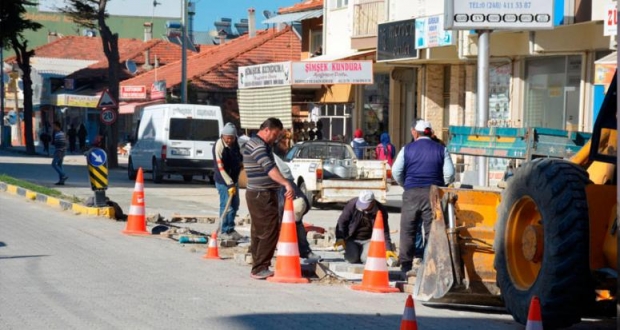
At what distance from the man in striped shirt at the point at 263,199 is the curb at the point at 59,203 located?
7312 mm

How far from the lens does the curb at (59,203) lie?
742 inches

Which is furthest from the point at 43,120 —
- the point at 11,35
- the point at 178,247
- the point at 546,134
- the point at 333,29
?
the point at 546,134

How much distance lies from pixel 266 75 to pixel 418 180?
20.8 meters

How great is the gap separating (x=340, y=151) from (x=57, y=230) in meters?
9.53

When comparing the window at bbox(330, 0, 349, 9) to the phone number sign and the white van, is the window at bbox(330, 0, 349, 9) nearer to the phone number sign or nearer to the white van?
the white van

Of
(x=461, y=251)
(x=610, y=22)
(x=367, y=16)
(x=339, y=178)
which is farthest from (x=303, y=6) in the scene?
(x=461, y=251)

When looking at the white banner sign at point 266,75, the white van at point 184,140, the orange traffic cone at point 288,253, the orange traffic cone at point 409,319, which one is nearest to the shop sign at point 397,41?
the white banner sign at point 266,75

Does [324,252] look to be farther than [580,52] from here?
No

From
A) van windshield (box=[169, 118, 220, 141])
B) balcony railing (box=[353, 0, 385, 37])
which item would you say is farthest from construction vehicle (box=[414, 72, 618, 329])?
van windshield (box=[169, 118, 220, 141])

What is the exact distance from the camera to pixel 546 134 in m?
10.2

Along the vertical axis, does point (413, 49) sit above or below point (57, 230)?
above

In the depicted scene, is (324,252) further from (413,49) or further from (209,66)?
(209,66)

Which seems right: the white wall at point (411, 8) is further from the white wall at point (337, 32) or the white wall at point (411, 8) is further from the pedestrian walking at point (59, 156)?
the pedestrian walking at point (59, 156)

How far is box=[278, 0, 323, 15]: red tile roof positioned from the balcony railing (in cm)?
788
